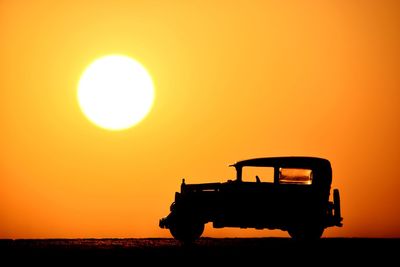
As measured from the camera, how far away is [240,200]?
501 inches

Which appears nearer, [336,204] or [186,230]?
[186,230]

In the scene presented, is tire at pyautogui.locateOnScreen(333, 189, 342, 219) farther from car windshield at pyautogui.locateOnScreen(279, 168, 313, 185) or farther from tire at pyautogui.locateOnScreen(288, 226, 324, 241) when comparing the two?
car windshield at pyautogui.locateOnScreen(279, 168, 313, 185)

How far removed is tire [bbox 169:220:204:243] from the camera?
1352 cm

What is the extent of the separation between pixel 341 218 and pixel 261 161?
2620 millimetres

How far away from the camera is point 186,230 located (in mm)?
13539

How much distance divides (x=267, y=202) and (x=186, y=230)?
2.34 meters

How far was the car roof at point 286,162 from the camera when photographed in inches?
524

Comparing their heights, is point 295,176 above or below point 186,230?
above

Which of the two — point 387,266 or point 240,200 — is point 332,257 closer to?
point 387,266

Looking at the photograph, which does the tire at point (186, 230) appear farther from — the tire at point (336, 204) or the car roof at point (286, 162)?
the tire at point (336, 204)

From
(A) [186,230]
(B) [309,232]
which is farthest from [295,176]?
(A) [186,230]

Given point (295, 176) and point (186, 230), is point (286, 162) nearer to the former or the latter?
point (295, 176)

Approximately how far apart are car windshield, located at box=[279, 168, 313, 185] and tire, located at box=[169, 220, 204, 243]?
8.17 ft

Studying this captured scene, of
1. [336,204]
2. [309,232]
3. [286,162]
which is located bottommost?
[309,232]
